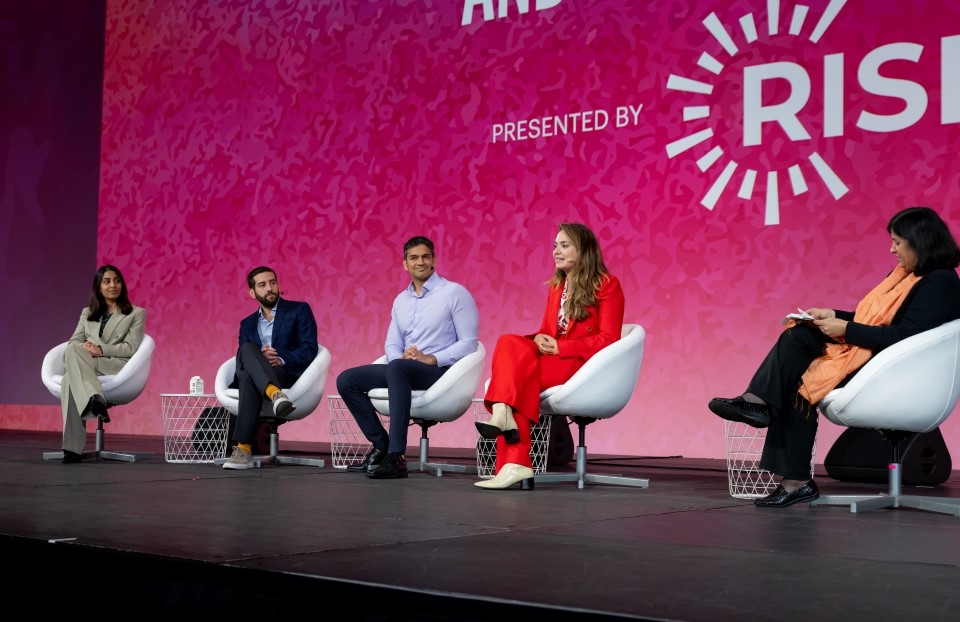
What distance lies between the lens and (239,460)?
535cm

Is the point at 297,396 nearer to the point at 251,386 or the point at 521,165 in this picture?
the point at 251,386

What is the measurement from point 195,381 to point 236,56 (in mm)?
2702

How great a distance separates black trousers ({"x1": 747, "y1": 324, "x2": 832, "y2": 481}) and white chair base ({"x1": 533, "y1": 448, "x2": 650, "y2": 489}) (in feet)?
2.54

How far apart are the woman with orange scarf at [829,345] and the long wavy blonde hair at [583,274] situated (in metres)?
0.95

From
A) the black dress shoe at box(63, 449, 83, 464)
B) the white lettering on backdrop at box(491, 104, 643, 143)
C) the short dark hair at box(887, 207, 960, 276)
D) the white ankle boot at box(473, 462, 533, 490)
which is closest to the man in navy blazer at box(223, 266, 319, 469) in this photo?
the black dress shoe at box(63, 449, 83, 464)

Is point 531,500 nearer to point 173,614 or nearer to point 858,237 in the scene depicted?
point 173,614

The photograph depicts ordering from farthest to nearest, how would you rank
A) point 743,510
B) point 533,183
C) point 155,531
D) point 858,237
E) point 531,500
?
point 533,183 → point 858,237 → point 531,500 → point 743,510 → point 155,531

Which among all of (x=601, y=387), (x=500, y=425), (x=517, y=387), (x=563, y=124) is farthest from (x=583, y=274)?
(x=563, y=124)

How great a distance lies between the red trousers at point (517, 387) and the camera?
13.8 feet

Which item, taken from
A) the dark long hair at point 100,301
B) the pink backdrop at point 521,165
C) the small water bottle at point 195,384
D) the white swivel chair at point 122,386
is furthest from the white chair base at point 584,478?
the small water bottle at point 195,384

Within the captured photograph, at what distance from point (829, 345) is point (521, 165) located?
331 cm

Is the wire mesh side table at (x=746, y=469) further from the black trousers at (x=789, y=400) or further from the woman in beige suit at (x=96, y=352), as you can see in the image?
the woman in beige suit at (x=96, y=352)

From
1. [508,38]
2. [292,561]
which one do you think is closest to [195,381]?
[508,38]

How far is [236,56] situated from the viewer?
8.31 m
